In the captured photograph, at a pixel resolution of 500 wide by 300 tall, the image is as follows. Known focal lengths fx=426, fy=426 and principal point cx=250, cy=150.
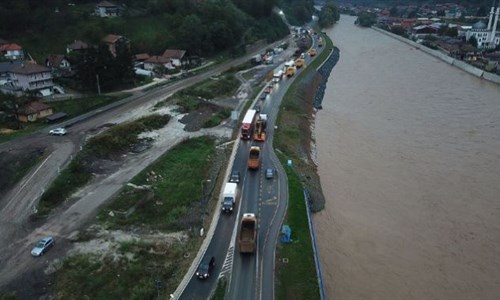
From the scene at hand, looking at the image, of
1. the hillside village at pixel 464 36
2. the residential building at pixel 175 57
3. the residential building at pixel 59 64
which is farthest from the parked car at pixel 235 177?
the hillside village at pixel 464 36

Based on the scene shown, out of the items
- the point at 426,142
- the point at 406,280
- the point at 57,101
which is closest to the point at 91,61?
the point at 57,101

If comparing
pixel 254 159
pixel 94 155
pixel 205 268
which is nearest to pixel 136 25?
pixel 94 155

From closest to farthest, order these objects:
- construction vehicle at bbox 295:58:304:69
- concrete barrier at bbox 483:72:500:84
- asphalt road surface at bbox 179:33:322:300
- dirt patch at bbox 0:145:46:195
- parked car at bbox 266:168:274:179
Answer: asphalt road surface at bbox 179:33:322:300, dirt patch at bbox 0:145:46:195, parked car at bbox 266:168:274:179, concrete barrier at bbox 483:72:500:84, construction vehicle at bbox 295:58:304:69

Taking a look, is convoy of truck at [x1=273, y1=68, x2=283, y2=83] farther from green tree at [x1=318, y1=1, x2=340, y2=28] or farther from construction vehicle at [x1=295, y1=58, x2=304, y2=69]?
green tree at [x1=318, y1=1, x2=340, y2=28]

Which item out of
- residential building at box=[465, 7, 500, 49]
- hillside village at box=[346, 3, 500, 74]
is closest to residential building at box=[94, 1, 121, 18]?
hillside village at box=[346, 3, 500, 74]

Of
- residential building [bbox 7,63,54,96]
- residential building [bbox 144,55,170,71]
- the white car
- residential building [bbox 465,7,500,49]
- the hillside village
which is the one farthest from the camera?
residential building [bbox 465,7,500,49]

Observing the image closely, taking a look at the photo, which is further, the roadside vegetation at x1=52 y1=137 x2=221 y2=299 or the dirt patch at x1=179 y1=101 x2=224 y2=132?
the dirt patch at x1=179 y1=101 x2=224 y2=132
